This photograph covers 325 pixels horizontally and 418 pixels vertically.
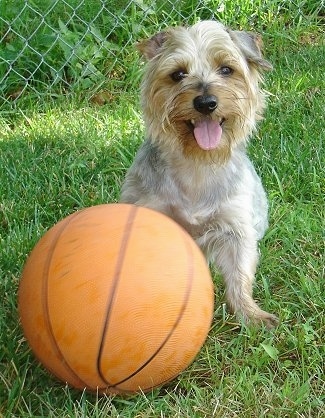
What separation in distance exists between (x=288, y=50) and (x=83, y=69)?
161cm

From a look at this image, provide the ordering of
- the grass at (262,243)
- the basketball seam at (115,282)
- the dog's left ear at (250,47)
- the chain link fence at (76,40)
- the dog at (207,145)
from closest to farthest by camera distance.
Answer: the basketball seam at (115,282)
the grass at (262,243)
the dog at (207,145)
the dog's left ear at (250,47)
the chain link fence at (76,40)

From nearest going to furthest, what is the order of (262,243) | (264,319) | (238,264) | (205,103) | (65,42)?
(205,103), (264,319), (238,264), (262,243), (65,42)

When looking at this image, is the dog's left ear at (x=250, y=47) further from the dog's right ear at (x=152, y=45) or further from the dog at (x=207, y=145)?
the dog's right ear at (x=152, y=45)

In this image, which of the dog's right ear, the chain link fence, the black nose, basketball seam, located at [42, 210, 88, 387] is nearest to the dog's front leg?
the black nose

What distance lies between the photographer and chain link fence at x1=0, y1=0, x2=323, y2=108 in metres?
5.78

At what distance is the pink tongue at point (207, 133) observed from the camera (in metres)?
3.56

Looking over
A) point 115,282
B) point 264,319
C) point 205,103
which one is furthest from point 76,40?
point 115,282

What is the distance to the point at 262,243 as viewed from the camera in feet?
13.5

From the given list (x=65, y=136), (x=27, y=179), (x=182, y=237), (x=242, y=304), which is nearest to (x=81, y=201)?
(x=27, y=179)

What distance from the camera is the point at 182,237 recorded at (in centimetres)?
298

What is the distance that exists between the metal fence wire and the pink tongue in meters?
2.38

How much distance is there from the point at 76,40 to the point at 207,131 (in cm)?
254

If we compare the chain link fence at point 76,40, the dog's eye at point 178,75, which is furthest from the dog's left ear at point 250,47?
the chain link fence at point 76,40

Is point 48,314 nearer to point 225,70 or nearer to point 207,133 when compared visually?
point 207,133
